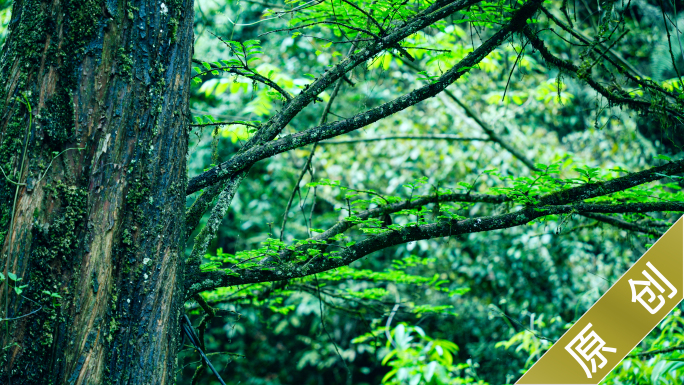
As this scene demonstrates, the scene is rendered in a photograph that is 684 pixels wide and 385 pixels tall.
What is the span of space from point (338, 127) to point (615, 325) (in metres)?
1.39

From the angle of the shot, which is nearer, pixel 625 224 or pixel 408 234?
pixel 408 234

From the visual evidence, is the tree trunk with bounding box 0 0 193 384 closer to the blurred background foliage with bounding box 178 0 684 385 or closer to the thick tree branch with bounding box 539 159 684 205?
the thick tree branch with bounding box 539 159 684 205

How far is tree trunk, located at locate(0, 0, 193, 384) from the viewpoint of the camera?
44.2 inches

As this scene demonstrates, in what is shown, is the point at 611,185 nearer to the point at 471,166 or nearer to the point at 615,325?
the point at 615,325

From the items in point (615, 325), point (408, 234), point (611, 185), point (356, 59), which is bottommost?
point (615, 325)

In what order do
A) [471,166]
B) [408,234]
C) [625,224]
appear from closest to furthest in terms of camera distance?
[408,234] → [625,224] → [471,166]

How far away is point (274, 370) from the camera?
6.75m

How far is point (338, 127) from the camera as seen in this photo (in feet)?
5.11

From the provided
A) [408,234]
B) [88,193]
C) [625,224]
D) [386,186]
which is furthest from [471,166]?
[88,193]

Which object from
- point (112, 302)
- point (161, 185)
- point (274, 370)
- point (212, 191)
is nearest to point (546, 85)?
point (212, 191)

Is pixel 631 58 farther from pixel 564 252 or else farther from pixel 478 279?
pixel 478 279

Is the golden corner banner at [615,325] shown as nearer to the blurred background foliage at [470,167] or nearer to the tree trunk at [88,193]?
the tree trunk at [88,193]

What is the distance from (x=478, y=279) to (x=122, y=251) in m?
5.06

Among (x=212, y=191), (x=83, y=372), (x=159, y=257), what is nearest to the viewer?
(x=83, y=372)
